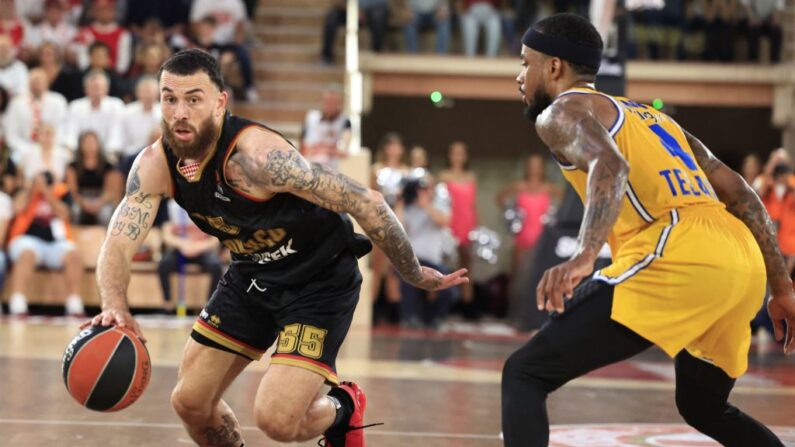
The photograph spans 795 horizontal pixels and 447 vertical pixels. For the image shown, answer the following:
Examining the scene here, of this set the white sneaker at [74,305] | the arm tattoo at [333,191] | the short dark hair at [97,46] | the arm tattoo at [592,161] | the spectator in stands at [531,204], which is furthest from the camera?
the short dark hair at [97,46]

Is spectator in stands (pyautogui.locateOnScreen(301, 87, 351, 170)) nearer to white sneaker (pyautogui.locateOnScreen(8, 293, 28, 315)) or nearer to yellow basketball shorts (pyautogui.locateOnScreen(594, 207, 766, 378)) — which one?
white sneaker (pyautogui.locateOnScreen(8, 293, 28, 315))

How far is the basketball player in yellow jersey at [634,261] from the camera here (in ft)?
12.5

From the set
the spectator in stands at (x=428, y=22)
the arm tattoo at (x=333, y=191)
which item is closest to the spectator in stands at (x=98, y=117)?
the spectator in stands at (x=428, y=22)

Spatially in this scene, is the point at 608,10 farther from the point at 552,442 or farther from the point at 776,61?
the point at 776,61

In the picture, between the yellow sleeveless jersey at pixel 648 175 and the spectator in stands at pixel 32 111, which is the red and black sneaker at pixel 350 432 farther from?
the spectator in stands at pixel 32 111

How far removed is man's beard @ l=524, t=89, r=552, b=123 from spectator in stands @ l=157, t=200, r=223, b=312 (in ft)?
25.8

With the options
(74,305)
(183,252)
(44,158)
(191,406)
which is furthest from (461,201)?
(191,406)

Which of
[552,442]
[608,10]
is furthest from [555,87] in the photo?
[608,10]

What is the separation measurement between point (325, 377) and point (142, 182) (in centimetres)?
99

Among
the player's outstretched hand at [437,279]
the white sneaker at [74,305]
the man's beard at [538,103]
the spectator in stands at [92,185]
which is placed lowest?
the white sneaker at [74,305]

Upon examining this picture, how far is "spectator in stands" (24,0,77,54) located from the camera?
46.9 feet

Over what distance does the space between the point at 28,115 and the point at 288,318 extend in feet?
28.8

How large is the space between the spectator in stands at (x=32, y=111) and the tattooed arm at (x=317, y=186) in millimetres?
8704

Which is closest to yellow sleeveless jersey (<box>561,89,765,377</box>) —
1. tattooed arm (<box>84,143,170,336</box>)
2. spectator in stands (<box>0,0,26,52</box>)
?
tattooed arm (<box>84,143,170,336</box>)
